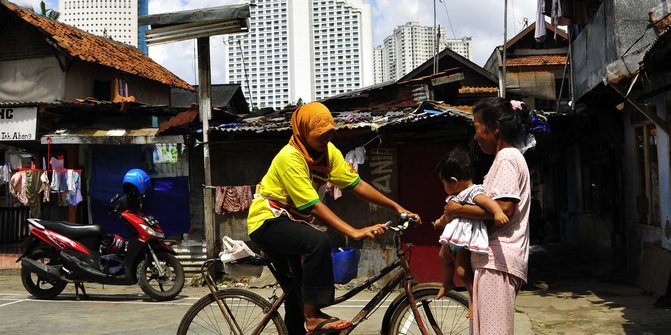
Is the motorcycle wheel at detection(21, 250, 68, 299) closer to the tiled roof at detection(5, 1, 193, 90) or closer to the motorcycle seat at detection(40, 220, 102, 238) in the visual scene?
the motorcycle seat at detection(40, 220, 102, 238)

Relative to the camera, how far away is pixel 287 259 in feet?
12.9

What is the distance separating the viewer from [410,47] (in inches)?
1217

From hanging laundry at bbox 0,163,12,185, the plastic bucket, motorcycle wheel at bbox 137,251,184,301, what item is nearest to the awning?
hanging laundry at bbox 0,163,12,185

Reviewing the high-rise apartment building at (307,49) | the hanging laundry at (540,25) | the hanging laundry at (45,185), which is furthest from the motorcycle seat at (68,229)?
the high-rise apartment building at (307,49)

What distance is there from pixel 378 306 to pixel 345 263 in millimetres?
5056

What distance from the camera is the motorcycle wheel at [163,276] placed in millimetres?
7984

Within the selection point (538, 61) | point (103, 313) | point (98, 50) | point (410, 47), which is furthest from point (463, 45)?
point (103, 313)

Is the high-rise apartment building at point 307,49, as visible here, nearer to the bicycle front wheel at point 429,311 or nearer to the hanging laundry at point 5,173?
the hanging laundry at point 5,173

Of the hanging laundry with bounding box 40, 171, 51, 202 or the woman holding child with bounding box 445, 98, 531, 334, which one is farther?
the hanging laundry with bounding box 40, 171, 51, 202

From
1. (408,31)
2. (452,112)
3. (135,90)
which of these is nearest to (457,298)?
(452,112)

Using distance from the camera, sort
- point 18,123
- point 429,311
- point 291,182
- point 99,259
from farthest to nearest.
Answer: point 18,123 → point 99,259 → point 429,311 → point 291,182

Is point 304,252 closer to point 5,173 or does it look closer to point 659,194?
point 659,194

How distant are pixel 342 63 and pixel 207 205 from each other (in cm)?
2418

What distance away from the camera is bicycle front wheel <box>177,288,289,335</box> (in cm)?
407
